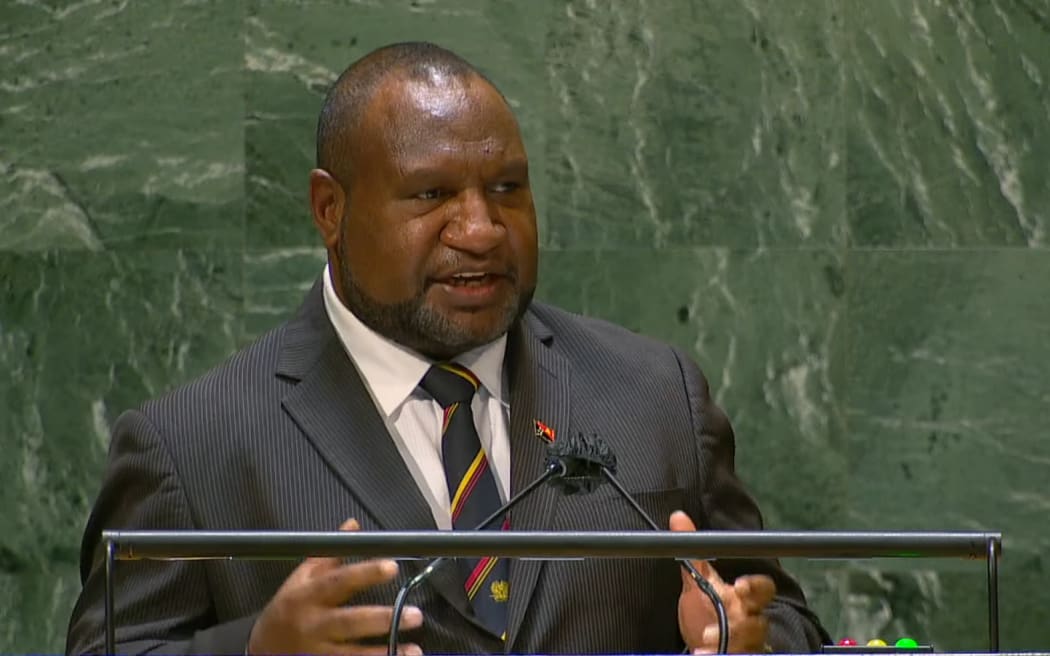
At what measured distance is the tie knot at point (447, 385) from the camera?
3.16 m

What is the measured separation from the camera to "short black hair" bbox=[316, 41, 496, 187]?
3197 millimetres

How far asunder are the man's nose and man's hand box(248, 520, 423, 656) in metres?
0.80

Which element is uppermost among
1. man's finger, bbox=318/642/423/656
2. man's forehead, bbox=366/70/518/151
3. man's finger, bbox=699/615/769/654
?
man's forehead, bbox=366/70/518/151

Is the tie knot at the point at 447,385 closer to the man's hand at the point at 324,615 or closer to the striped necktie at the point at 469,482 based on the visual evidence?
the striped necktie at the point at 469,482

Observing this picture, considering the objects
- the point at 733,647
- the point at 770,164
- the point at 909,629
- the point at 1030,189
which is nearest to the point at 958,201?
the point at 1030,189

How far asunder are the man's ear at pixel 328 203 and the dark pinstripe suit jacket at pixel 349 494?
0.32ft

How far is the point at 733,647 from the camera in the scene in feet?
8.61

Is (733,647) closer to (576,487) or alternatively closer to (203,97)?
(576,487)

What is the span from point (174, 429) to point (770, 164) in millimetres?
2051

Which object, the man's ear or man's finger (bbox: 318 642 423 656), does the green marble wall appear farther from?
man's finger (bbox: 318 642 423 656)

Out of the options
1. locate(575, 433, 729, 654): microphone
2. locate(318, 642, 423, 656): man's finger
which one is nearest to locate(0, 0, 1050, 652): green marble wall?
locate(575, 433, 729, 654): microphone

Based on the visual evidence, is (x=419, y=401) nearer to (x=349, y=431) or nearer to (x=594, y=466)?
(x=349, y=431)

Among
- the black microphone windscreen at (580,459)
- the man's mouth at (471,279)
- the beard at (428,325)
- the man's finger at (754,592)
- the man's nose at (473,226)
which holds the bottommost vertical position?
the man's finger at (754,592)

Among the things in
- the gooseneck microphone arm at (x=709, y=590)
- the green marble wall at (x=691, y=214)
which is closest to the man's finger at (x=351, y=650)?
the gooseneck microphone arm at (x=709, y=590)
